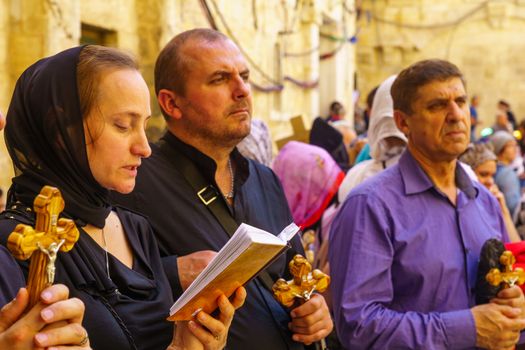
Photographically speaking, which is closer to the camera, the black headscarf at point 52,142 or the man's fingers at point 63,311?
the man's fingers at point 63,311

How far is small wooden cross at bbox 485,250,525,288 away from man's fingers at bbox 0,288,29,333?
191 cm

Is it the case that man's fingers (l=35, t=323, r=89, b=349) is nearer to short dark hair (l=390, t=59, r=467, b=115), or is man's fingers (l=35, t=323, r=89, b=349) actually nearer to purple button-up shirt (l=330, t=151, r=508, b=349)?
purple button-up shirt (l=330, t=151, r=508, b=349)

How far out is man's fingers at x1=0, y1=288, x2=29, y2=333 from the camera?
57.4 inches

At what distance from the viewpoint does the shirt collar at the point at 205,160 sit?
2848 mm

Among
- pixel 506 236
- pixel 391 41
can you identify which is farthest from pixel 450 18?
pixel 506 236

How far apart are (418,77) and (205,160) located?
0.95 metres

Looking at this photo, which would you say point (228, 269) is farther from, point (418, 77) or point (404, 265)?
point (418, 77)

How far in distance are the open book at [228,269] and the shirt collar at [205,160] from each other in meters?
0.87

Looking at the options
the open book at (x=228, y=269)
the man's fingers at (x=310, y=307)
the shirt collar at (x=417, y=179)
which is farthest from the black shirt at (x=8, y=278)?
the shirt collar at (x=417, y=179)

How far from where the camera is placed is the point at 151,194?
2750mm

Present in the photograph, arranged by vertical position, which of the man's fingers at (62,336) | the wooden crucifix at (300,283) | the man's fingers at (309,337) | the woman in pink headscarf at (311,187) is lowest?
the woman in pink headscarf at (311,187)

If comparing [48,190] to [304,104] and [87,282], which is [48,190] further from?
[304,104]

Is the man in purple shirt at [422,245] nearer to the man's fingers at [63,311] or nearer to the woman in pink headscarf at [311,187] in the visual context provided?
the woman in pink headscarf at [311,187]

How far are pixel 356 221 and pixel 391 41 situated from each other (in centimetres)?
1766
